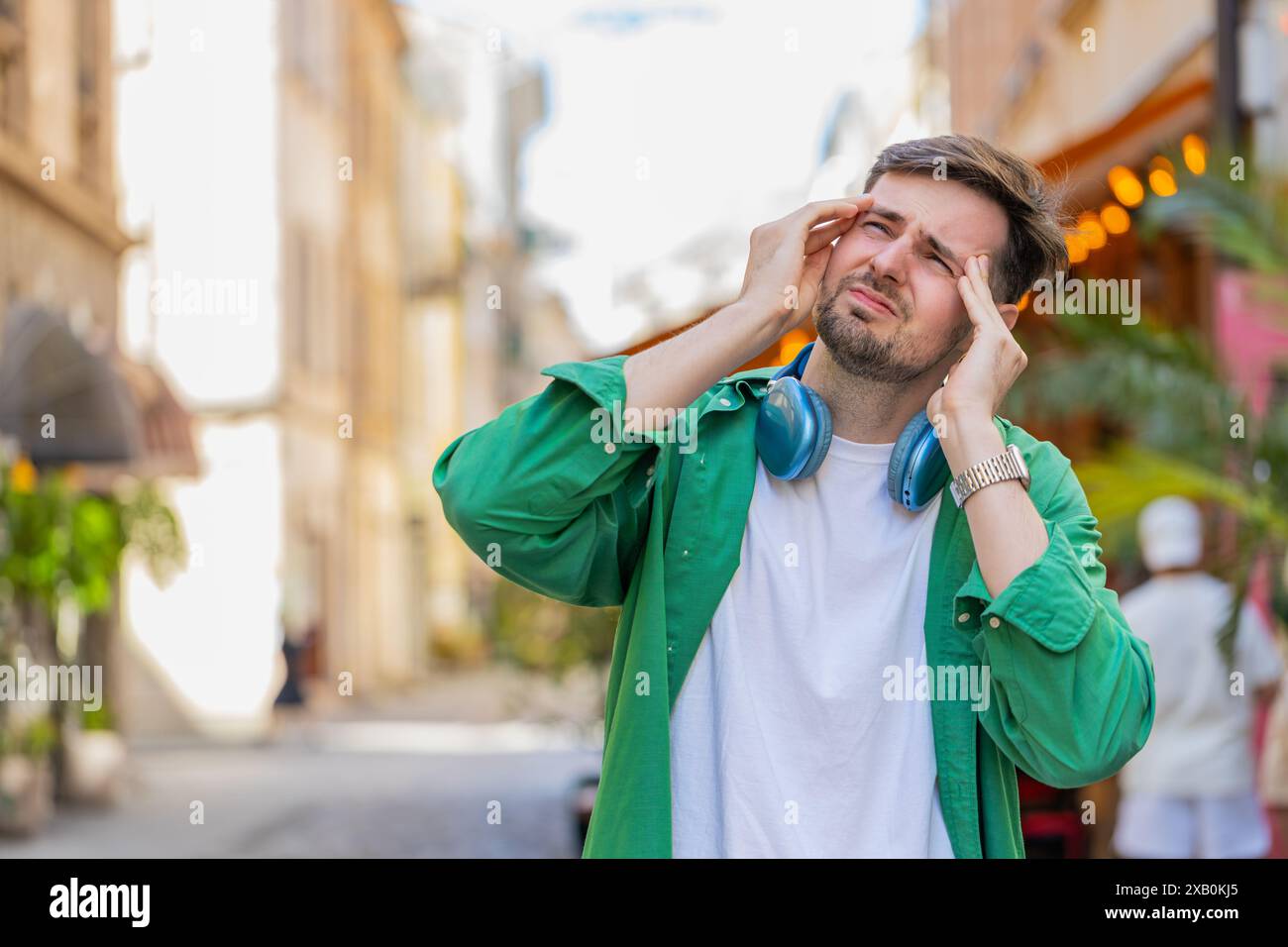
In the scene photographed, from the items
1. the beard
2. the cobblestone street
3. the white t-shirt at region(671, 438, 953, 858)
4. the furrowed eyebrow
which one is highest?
the furrowed eyebrow

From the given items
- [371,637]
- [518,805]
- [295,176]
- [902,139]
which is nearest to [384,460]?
[371,637]

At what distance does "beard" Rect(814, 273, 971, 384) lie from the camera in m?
2.02

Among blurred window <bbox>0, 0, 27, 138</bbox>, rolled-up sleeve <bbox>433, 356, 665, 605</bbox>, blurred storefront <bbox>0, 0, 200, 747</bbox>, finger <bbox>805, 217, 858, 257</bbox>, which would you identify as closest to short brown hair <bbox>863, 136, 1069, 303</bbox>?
finger <bbox>805, 217, 858, 257</bbox>

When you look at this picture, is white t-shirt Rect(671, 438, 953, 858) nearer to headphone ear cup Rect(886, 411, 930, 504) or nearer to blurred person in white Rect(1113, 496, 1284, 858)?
headphone ear cup Rect(886, 411, 930, 504)

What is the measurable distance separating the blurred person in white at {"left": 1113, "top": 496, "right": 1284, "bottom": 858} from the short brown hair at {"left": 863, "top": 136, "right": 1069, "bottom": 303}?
4.04 m

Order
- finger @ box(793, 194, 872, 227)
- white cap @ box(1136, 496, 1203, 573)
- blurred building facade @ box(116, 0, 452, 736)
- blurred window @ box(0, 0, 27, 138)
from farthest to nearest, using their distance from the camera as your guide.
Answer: blurred building facade @ box(116, 0, 452, 736) → blurred window @ box(0, 0, 27, 138) → white cap @ box(1136, 496, 1203, 573) → finger @ box(793, 194, 872, 227)

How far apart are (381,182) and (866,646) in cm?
3176

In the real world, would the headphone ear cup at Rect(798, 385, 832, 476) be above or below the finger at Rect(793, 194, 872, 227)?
below

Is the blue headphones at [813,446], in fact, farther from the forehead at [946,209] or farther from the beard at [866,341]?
the forehead at [946,209]

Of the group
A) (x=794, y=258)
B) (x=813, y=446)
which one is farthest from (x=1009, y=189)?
(x=813, y=446)

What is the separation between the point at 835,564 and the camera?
1997mm

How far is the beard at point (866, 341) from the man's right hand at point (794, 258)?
0.03 metres

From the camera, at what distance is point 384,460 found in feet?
109
